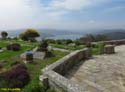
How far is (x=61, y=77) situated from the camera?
31.3 feet

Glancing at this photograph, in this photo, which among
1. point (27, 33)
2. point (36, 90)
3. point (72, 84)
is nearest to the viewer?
point (72, 84)

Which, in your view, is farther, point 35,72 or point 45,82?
point 35,72

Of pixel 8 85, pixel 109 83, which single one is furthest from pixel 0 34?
pixel 109 83

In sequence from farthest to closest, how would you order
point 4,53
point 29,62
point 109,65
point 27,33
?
point 27,33, point 4,53, point 29,62, point 109,65

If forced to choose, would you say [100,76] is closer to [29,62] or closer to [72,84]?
[72,84]

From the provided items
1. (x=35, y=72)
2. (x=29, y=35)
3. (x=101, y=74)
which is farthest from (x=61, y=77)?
(x=29, y=35)

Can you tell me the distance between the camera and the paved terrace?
10.9 m

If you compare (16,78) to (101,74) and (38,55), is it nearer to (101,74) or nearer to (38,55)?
(101,74)

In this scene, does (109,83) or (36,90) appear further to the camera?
(109,83)

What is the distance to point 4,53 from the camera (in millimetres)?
24938

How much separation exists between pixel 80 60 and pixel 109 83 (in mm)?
5605

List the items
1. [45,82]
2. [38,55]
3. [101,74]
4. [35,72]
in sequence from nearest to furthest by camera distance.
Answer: [45,82]
[101,74]
[35,72]
[38,55]

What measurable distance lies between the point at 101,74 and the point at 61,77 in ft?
12.5

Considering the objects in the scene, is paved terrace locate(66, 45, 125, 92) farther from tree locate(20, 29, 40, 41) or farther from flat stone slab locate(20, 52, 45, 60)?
tree locate(20, 29, 40, 41)
